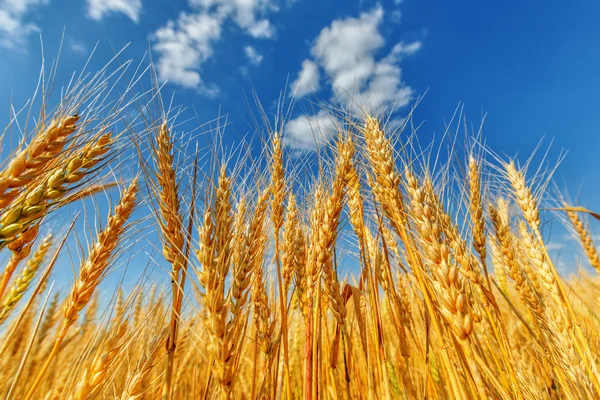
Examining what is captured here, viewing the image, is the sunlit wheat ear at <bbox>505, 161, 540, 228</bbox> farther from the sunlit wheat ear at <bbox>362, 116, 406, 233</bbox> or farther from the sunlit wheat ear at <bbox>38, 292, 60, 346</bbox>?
the sunlit wheat ear at <bbox>38, 292, 60, 346</bbox>

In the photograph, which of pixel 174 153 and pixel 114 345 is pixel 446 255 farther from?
pixel 114 345

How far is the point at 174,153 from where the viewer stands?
171cm

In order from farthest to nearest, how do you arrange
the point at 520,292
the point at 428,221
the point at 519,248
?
1. the point at 519,248
2. the point at 520,292
3. the point at 428,221

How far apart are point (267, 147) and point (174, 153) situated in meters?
0.84

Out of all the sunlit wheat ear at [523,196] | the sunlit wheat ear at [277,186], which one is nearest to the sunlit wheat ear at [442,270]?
the sunlit wheat ear at [277,186]

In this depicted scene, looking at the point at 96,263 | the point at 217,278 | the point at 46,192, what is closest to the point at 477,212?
the point at 217,278

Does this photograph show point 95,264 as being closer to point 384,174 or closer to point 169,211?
point 169,211

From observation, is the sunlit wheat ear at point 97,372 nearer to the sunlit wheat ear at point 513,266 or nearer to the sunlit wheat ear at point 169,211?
the sunlit wheat ear at point 169,211

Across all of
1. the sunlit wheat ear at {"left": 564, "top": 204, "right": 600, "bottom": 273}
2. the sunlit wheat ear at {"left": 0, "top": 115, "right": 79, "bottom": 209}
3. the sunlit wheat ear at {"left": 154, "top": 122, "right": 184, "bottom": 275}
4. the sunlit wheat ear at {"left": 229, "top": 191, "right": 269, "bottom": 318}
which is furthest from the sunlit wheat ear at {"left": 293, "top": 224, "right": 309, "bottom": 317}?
the sunlit wheat ear at {"left": 564, "top": 204, "right": 600, "bottom": 273}

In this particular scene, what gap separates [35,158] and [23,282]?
5.66 feet

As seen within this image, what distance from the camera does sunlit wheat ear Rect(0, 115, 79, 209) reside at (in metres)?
1.17

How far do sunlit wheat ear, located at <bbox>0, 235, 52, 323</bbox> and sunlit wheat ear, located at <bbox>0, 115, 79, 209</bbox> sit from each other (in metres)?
1.35

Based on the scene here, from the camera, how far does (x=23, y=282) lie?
2457mm

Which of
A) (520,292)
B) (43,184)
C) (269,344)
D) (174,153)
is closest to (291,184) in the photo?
(174,153)
